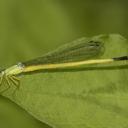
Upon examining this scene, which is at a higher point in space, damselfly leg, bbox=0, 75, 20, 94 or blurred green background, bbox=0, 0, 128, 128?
blurred green background, bbox=0, 0, 128, 128

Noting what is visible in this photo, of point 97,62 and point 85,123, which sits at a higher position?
point 97,62

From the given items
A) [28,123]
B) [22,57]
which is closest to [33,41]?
[22,57]

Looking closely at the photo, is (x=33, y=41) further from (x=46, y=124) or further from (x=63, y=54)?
(x=46, y=124)

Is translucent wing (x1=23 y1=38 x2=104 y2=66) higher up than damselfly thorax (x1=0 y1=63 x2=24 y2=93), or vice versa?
translucent wing (x1=23 y1=38 x2=104 y2=66)

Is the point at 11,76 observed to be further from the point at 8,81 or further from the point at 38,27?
the point at 38,27
